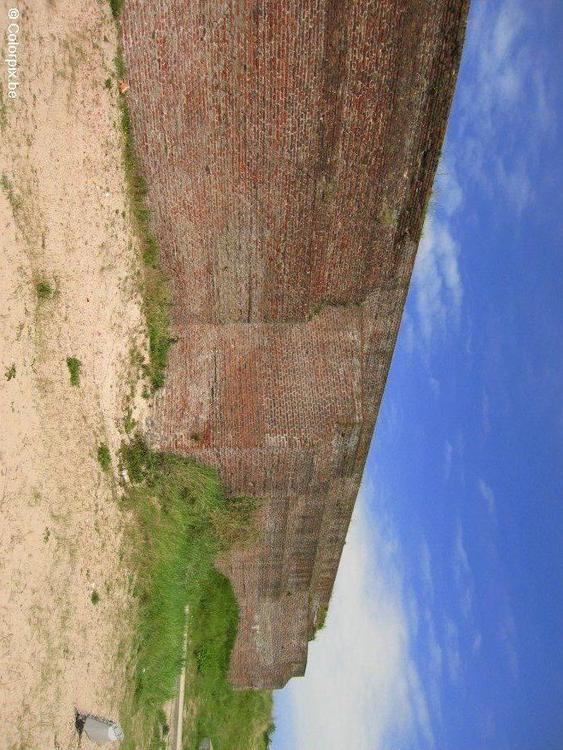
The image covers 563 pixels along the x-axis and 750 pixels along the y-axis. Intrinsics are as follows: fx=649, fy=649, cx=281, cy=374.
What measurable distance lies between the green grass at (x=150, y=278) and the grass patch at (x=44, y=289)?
1805 millimetres

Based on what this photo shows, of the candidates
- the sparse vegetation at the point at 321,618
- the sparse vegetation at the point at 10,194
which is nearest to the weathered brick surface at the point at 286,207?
the sparse vegetation at the point at 10,194

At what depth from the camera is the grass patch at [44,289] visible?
5.94 m

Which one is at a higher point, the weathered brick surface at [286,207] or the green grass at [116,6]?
the green grass at [116,6]

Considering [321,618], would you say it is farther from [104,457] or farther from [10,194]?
[10,194]

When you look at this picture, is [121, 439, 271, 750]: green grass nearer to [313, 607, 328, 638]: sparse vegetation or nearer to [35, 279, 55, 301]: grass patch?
[35, 279, 55, 301]: grass patch

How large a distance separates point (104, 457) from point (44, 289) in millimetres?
2060

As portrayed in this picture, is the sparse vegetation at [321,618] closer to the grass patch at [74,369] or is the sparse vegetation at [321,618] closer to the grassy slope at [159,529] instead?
the grassy slope at [159,529]

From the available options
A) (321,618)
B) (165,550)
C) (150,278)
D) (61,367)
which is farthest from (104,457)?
(321,618)

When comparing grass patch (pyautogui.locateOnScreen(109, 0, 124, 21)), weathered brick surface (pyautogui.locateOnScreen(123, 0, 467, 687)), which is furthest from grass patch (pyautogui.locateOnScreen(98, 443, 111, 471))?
grass patch (pyautogui.locateOnScreen(109, 0, 124, 21))

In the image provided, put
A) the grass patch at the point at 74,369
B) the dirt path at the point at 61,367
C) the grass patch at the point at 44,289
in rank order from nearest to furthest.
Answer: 1. the dirt path at the point at 61,367
2. the grass patch at the point at 44,289
3. the grass patch at the point at 74,369

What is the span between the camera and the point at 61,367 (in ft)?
20.8

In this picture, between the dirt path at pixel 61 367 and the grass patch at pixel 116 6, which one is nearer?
the dirt path at pixel 61 367

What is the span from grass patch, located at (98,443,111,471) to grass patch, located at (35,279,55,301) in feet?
5.97

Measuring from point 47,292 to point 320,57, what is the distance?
3.80m
